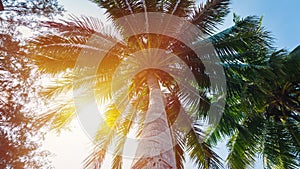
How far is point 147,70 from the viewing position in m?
8.13

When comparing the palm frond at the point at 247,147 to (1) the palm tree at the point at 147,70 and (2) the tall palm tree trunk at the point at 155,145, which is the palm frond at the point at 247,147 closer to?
(1) the palm tree at the point at 147,70

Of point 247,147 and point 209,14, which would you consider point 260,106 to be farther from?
point 209,14

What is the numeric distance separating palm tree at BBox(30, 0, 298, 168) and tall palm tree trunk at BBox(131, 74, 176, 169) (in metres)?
1.55

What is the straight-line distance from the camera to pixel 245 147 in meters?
9.05

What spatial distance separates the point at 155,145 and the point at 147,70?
3361mm

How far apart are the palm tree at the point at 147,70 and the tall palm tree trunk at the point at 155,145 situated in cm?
155

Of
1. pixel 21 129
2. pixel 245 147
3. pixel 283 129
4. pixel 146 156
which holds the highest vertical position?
pixel 283 129

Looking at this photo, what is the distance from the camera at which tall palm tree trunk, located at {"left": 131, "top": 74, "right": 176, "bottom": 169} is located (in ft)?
15.5

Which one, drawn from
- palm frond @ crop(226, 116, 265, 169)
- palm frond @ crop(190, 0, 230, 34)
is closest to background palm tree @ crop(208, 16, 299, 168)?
palm frond @ crop(226, 116, 265, 169)

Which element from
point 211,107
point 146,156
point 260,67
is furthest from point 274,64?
point 146,156

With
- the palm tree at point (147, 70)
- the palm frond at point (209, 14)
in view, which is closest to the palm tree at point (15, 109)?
the palm tree at point (147, 70)

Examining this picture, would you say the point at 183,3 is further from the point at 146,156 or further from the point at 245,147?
the point at 146,156

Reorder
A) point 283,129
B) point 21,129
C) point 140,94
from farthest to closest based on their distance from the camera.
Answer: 1. point 283,129
2. point 140,94
3. point 21,129

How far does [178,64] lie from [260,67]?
6.86 feet
